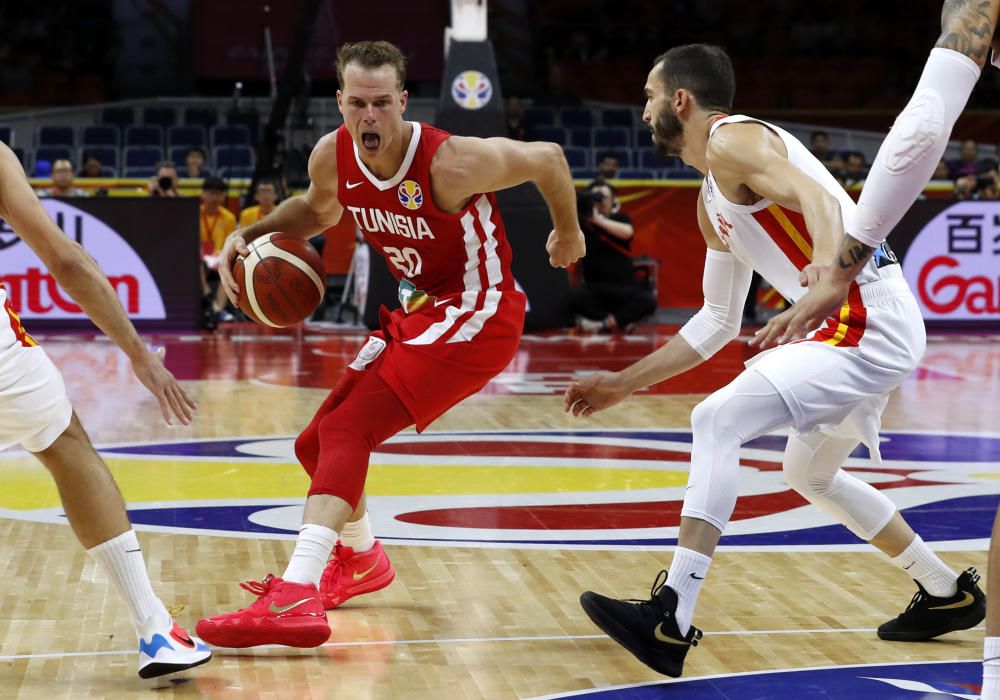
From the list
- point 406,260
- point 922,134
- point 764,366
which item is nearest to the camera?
point 922,134

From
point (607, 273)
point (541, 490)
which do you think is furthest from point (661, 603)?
point (607, 273)

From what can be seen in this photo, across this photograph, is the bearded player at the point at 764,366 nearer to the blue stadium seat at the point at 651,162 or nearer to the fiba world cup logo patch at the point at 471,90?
the fiba world cup logo patch at the point at 471,90

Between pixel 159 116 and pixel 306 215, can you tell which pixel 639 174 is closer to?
pixel 159 116

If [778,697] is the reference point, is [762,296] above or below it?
below

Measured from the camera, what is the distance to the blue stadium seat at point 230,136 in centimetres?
2021

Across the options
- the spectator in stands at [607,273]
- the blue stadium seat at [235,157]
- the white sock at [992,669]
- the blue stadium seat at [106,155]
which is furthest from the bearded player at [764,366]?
the blue stadium seat at [106,155]

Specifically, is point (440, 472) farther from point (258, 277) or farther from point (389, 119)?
point (389, 119)

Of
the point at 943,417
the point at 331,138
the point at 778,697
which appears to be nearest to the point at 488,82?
the point at 943,417

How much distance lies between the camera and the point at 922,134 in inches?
104

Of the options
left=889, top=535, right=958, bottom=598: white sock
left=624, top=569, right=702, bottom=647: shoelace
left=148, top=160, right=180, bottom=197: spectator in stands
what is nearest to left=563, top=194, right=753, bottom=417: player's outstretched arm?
left=624, top=569, right=702, bottom=647: shoelace

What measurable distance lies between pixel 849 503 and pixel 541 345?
9394 millimetres

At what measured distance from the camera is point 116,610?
13.9 feet

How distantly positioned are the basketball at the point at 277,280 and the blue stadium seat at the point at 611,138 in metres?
17.1

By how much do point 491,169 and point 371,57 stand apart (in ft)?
1.61
